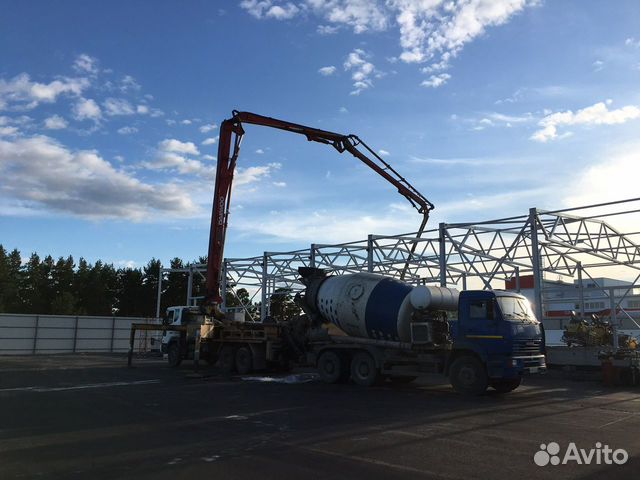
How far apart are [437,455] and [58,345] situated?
36.5 metres

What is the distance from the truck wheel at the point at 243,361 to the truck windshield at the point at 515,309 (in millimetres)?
10492

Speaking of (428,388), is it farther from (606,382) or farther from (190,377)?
(190,377)

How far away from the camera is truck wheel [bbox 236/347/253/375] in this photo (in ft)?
69.8

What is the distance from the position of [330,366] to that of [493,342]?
6009 mm

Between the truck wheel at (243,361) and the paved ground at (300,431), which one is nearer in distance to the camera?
the paved ground at (300,431)

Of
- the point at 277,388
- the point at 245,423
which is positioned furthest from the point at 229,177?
the point at 245,423

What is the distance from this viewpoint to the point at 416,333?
16.1 meters

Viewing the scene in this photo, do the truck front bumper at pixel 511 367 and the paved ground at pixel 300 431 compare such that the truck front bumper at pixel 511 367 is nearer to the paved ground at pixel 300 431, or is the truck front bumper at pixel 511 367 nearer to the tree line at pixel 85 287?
the paved ground at pixel 300 431

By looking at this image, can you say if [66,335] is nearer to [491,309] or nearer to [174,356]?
[174,356]

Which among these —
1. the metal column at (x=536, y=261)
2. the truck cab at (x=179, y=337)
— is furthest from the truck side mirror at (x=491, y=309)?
the truck cab at (x=179, y=337)

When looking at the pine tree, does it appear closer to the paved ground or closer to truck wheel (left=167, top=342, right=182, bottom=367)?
truck wheel (left=167, top=342, right=182, bottom=367)

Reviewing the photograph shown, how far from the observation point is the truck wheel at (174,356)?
24050 mm

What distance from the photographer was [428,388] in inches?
659

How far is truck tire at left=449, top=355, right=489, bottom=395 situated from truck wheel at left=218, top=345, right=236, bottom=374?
10145 mm
